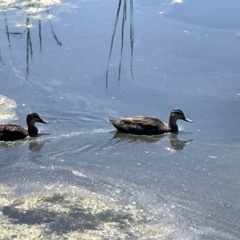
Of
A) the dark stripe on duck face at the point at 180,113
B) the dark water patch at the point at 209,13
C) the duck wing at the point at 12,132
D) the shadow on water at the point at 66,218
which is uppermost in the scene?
the dark water patch at the point at 209,13

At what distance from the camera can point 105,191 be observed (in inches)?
216

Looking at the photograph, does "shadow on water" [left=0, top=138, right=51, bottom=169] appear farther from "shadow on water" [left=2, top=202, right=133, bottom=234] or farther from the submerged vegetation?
"shadow on water" [left=2, top=202, right=133, bottom=234]

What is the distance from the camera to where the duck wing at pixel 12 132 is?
6.73 meters

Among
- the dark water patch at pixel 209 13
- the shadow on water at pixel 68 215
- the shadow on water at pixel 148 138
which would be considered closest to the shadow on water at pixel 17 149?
the shadow on water at pixel 148 138

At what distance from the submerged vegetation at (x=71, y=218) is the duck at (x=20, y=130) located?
1.36 metres

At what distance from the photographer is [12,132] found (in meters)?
6.77

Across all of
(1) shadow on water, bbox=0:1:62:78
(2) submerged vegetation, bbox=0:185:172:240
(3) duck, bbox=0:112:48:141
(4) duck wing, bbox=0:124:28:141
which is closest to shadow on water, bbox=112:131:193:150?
(3) duck, bbox=0:112:48:141

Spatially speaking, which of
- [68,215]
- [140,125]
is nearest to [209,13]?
[140,125]

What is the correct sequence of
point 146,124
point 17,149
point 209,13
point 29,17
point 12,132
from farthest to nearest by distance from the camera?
1. point 209,13
2. point 29,17
3. point 146,124
4. point 12,132
5. point 17,149

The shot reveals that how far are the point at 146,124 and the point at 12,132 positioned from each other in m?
1.38

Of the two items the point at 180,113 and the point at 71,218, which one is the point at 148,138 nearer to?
the point at 180,113

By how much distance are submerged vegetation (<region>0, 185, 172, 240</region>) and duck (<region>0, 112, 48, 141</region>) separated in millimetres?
1358

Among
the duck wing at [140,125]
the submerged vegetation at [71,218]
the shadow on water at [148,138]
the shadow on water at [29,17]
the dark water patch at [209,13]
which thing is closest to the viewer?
the submerged vegetation at [71,218]

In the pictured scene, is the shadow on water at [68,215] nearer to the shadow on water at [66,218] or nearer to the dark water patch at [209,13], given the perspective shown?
the shadow on water at [66,218]
